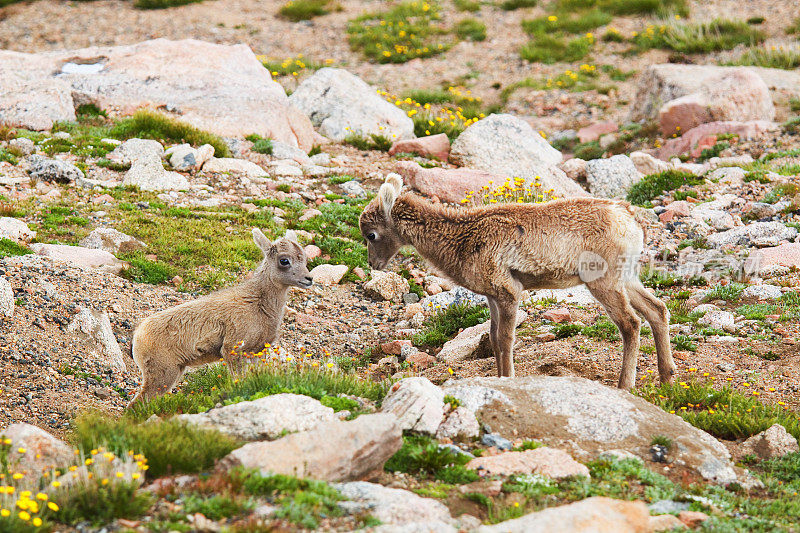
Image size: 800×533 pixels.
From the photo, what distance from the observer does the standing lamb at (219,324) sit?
9.44 metres

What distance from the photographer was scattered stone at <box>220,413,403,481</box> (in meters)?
6.00

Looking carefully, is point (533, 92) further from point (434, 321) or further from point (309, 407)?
point (309, 407)

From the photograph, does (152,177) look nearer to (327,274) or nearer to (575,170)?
(327,274)

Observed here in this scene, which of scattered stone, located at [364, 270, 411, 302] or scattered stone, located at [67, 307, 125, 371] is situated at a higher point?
scattered stone, located at [67, 307, 125, 371]

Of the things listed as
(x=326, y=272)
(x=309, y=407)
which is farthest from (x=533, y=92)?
(x=309, y=407)

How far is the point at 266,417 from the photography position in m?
6.76

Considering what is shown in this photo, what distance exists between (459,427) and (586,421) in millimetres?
1212

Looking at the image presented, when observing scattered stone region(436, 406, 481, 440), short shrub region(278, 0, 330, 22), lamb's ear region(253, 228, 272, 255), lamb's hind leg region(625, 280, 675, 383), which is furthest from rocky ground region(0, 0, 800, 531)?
short shrub region(278, 0, 330, 22)

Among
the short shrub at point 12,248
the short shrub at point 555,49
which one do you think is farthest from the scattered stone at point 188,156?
the short shrub at point 555,49

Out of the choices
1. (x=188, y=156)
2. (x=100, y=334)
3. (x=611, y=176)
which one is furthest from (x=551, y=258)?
(x=188, y=156)

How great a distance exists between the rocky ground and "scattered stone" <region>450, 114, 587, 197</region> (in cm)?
7

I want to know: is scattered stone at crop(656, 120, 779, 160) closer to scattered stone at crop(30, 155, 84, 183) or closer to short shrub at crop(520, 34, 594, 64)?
short shrub at crop(520, 34, 594, 64)

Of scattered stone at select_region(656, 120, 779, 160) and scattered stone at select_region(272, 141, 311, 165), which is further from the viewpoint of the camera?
scattered stone at select_region(656, 120, 779, 160)

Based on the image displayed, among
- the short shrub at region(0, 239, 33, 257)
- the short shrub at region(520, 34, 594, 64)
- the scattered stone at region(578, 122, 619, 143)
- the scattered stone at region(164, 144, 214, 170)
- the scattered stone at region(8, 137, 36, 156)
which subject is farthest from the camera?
the short shrub at region(520, 34, 594, 64)
